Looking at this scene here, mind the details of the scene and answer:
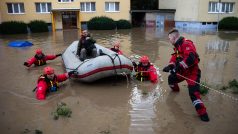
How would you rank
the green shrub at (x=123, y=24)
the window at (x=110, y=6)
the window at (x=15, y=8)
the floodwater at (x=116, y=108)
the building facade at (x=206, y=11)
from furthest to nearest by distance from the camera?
the window at (x=110, y=6)
the green shrub at (x=123, y=24)
the building facade at (x=206, y=11)
the window at (x=15, y=8)
the floodwater at (x=116, y=108)

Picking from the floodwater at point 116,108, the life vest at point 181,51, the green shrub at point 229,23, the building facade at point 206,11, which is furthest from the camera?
the building facade at point 206,11

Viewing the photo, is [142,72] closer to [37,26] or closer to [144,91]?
[144,91]

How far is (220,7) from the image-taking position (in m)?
28.4

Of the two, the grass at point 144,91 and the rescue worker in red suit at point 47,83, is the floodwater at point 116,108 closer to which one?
the grass at point 144,91

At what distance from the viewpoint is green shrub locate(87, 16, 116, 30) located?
27.2 m

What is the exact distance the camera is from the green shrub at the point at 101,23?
27188mm

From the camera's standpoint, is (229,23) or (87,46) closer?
(87,46)

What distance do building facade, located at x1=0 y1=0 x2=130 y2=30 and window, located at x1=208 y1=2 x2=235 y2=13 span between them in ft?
30.3

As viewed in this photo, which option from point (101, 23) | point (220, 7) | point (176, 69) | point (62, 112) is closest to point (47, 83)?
point (62, 112)

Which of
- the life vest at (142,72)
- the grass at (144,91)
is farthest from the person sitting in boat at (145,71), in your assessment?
the grass at (144,91)

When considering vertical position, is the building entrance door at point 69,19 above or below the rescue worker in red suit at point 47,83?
above

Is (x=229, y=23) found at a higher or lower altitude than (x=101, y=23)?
lower

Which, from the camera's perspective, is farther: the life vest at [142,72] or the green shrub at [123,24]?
the green shrub at [123,24]

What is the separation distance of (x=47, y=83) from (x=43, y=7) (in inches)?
867
